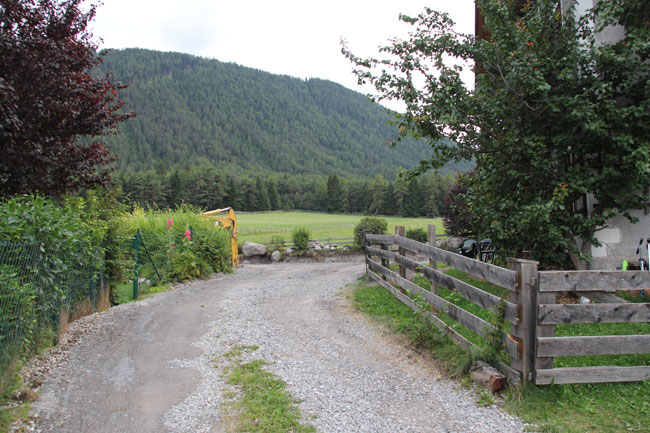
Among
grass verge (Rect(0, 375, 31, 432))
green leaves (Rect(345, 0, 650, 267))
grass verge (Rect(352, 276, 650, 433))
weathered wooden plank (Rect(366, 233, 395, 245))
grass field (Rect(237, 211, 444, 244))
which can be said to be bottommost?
grass field (Rect(237, 211, 444, 244))

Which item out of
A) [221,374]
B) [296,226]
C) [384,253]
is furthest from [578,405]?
[296,226]

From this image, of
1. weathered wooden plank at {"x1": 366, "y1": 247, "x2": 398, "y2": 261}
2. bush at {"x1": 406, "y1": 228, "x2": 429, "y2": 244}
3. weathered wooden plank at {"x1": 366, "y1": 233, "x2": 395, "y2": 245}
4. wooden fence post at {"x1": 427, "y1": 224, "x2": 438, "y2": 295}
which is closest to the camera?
wooden fence post at {"x1": 427, "y1": 224, "x2": 438, "y2": 295}

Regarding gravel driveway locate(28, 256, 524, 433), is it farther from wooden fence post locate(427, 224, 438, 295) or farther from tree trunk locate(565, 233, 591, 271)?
tree trunk locate(565, 233, 591, 271)

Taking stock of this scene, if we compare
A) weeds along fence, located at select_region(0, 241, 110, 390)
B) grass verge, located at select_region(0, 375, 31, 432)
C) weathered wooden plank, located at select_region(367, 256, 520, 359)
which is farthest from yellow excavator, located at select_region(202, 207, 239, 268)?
grass verge, located at select_region(0, 375, 31, 432)

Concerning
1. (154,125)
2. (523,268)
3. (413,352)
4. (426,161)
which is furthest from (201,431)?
(154,125)

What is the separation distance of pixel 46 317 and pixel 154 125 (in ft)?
640

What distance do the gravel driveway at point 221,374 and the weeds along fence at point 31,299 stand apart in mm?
336

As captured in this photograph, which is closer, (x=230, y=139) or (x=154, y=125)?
(x=154, y=125)

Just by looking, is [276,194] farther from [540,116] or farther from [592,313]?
[592,313]

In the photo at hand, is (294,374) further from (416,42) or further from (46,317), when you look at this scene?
(416,42)

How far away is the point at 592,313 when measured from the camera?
13.3 feet

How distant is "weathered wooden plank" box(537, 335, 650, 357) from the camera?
3.96 metres

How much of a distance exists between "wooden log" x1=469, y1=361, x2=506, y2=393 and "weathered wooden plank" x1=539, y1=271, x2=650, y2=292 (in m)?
1.03

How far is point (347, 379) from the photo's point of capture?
4.85 m
